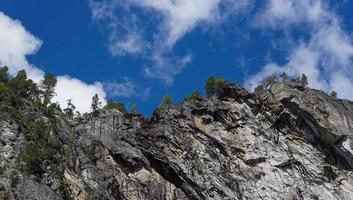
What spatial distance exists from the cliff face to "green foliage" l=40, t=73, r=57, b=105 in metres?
11.3

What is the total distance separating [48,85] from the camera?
95.3m

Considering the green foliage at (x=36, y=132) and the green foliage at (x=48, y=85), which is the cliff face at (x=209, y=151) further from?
the green foliage at (x=48, y=85)

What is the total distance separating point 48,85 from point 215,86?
25245 millimetres

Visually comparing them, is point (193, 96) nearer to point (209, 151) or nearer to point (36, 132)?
point (209, 151)

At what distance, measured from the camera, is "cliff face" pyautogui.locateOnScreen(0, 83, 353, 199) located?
6762 centimetres

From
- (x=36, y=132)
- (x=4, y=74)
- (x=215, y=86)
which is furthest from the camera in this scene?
(x=215, y=86)

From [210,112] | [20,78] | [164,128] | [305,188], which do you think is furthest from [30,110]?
[305,188]

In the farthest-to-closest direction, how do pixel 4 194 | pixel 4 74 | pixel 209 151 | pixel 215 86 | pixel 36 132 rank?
pixel 215 86, pixel 4 74, pixel 209 151, pixel 36 132, pixel 4 194

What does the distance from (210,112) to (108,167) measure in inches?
757

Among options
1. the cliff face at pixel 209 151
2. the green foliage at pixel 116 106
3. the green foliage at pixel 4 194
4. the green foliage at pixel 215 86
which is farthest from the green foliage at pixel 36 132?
the green foliage at pixel 215 86

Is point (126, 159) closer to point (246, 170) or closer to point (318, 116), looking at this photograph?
point (246, 170)

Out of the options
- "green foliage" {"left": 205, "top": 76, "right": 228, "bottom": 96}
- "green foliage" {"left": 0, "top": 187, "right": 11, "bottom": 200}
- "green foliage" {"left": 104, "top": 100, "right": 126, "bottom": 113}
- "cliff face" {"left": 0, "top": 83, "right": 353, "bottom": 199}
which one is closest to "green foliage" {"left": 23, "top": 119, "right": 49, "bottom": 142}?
"cliff face" {"left": 0, "top": 83, "right": 353, "bottom": 199}

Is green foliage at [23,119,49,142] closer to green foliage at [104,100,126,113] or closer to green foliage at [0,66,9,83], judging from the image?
green foliage at [0,66,9,83]

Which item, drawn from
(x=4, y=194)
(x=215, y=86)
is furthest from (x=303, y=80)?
(x=4, y=194)
